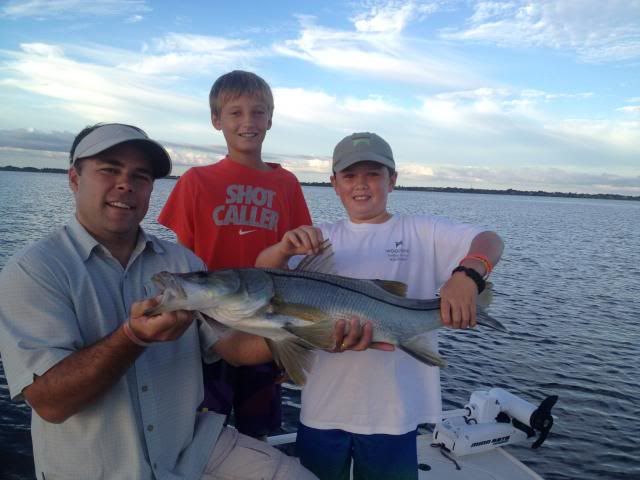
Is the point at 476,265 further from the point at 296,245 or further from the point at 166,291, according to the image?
the point at 166,291

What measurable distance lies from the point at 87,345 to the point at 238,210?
6.57ft

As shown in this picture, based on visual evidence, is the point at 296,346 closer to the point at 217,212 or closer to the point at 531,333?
the point at 217,212

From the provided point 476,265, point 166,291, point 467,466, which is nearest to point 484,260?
point 476,265

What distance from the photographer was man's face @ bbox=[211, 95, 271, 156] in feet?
15.1

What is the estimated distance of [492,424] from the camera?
6.05m

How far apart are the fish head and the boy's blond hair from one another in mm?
2207

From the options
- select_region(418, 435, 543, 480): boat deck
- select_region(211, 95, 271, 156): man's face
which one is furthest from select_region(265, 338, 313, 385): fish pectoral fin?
select_region(418, 435, 543, 480): boat deck

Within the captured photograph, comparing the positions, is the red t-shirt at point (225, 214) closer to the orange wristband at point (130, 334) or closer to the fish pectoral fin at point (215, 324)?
the fish pectoral fin at point (215, 324)

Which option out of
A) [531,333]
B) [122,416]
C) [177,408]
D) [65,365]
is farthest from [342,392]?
[531,333]

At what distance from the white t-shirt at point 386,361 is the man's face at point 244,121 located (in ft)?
3.89

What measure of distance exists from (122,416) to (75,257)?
1.00 metres

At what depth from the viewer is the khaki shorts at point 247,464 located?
11.2ft

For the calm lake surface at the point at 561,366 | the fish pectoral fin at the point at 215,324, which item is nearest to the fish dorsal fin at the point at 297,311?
the fish pectoral fin at the point at 215,324

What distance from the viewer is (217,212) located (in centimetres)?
456
